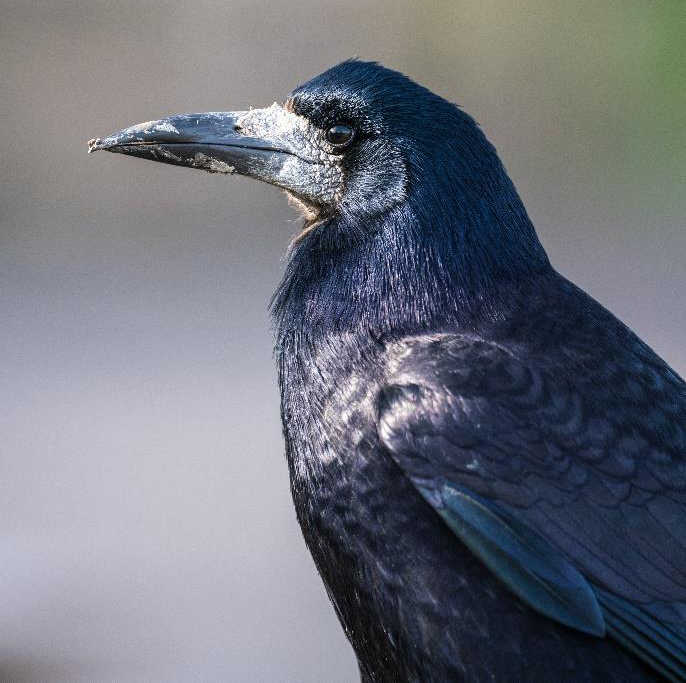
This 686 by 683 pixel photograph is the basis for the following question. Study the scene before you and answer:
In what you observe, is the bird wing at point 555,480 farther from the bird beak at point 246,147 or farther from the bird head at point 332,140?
the bird beak at point 246,147

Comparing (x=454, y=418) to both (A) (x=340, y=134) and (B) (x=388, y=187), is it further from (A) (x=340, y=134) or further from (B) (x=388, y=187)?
(A) (x=340, y=134)

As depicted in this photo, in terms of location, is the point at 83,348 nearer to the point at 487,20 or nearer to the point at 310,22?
the point at 310,22

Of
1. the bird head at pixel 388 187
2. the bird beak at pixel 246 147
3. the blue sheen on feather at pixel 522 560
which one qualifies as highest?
the bird beak at pixel 246 147

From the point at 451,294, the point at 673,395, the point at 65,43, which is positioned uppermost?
the point at 65,43

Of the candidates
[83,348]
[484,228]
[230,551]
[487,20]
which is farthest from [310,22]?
[484,228]

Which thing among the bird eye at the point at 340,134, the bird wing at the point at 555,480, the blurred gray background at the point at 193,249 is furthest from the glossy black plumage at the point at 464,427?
the blurred gray background at the point at 193,249

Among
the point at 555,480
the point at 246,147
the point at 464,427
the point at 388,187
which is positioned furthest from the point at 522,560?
the point at 246,147

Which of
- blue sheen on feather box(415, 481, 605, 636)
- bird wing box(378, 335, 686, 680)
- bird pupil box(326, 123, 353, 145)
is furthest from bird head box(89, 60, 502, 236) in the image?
blue sheen on feather box(415, 481, 605, 636)
